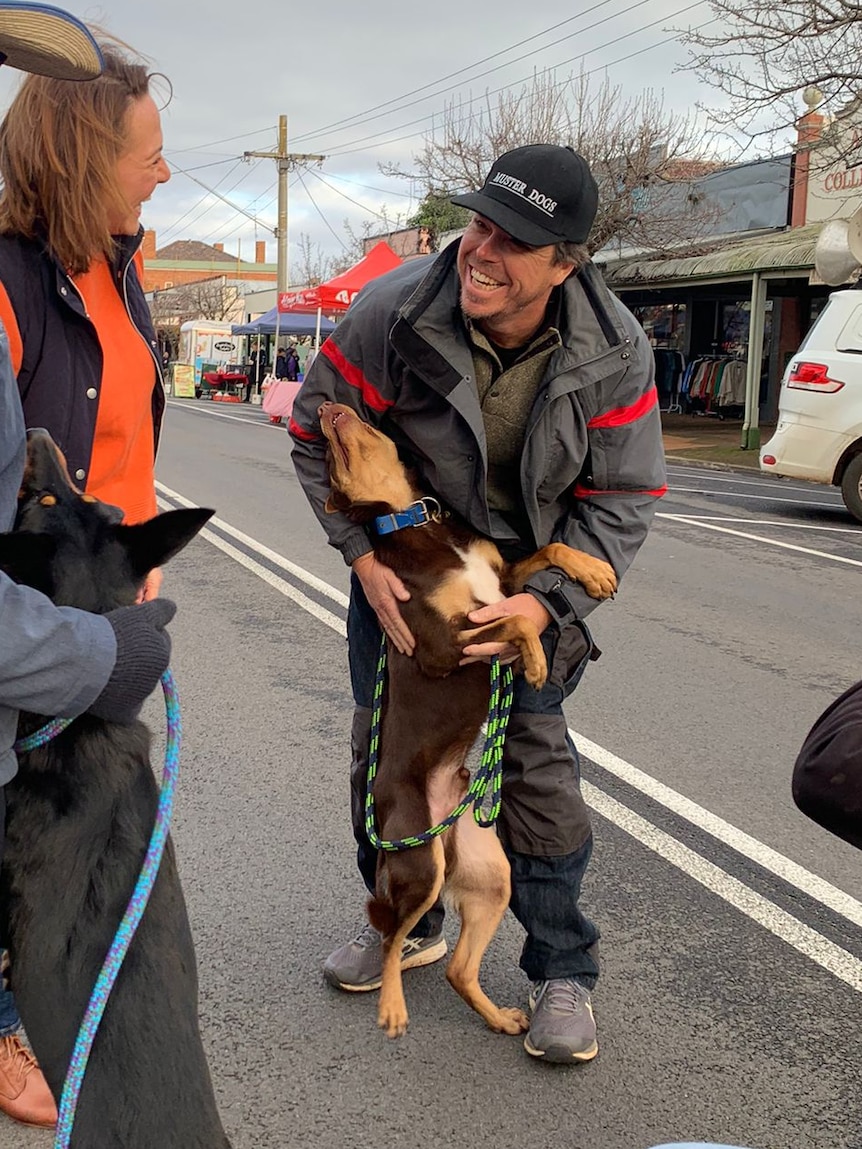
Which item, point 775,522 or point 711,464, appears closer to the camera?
point 775,522

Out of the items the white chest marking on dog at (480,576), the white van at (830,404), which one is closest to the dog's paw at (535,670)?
the white chest marking on dog at (480,576)

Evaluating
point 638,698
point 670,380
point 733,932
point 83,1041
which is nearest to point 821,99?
point 670,380

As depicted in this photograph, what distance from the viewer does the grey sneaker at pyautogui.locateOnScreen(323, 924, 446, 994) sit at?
3.12m

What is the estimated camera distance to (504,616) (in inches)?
110

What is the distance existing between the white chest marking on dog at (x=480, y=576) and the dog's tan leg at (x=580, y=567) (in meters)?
0.08

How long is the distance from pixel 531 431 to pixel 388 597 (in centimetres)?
56

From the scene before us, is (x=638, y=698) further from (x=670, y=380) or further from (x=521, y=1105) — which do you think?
(x=670, y=380)

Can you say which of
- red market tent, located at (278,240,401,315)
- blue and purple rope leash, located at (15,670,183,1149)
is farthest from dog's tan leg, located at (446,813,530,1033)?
red market tent, located at (278,240,401,315)

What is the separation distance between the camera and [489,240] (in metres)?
2.68

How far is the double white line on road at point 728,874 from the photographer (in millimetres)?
3305

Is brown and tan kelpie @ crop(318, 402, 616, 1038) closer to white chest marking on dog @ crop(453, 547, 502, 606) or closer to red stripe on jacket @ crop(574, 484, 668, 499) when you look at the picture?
white chest marking on dog @ crop(453, 547, 502, 606)

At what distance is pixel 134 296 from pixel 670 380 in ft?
94.0

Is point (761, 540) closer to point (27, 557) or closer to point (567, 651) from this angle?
point (567, 651)

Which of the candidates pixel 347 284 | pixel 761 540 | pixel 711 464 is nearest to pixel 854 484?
pixel 761 540
